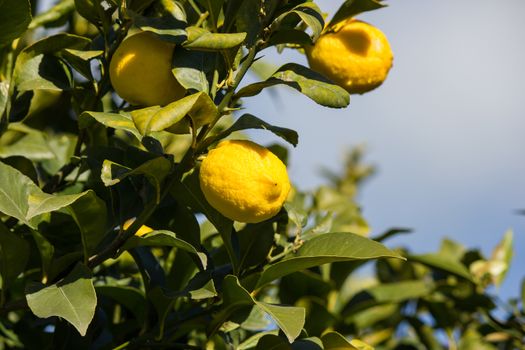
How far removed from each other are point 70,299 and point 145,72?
1.08 feet

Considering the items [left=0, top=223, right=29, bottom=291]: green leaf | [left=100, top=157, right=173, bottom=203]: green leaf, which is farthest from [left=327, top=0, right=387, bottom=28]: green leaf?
[left=0, top=223, right=29, bottom=291]: green leaf

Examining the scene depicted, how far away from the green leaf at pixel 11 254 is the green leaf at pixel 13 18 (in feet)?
0.97

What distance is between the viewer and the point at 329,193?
2.08 metres

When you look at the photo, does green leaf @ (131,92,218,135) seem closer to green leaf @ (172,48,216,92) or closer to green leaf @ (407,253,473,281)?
green leaf @ (172,48,216,92)

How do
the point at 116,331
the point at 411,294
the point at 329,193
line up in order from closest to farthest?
the point at 116,331
the point at 411,294
the point at 329,193

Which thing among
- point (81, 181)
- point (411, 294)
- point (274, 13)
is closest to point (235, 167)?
point (274, 13)

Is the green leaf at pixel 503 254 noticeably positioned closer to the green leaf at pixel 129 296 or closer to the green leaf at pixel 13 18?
the green leaf at pixel 129 296

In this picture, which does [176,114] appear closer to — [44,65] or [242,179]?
[242,179]

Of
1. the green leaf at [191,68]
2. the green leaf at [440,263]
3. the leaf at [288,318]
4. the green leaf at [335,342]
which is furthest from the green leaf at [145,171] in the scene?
the green leaf at [440,263]

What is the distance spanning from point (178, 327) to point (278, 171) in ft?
1.25

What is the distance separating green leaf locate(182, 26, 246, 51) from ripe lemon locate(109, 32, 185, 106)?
98 millimetres

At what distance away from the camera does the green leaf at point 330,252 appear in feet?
3.21

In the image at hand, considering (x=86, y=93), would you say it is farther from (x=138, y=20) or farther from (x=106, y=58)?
(x=138, y=20)

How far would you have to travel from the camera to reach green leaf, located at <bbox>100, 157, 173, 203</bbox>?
3.14ft
